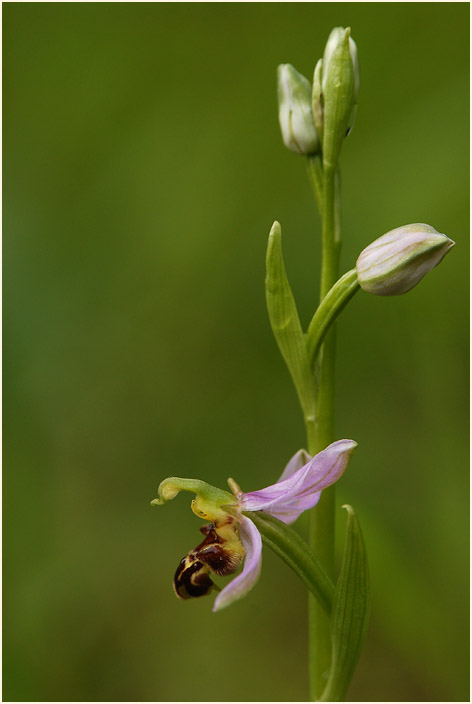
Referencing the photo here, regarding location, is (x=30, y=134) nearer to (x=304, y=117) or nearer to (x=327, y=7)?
(x=327, y=7)

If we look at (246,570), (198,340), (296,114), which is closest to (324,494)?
(246,570)

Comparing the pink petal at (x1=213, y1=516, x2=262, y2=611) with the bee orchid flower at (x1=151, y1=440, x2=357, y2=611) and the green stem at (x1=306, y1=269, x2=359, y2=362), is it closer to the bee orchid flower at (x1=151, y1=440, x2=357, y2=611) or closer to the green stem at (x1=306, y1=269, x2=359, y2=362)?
the bee orchid flower at (x1=151, y1=440, x2=357, y2=611)

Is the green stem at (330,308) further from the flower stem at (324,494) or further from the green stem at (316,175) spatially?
the green stem at (316,175)

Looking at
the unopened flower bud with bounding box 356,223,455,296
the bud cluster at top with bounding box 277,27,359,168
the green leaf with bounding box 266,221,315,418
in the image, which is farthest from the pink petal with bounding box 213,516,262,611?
the bud cluster at top with bounding box 277,27,359,168

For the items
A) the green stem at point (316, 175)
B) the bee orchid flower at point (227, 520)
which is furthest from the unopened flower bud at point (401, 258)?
the bee orchid flower at point (227, 520)

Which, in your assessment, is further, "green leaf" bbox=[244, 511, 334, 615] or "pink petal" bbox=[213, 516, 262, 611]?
"green leaf" bbox=[244, 511, 334, 615]

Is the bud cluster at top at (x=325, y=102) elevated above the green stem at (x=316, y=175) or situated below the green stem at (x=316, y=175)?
above

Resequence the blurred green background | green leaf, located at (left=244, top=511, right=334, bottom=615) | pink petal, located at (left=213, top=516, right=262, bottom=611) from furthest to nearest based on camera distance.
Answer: the blurred green background
green leaf, located at (left=244, top=511, right=334, bottom=615)
pink petal, located at (left=213, top=516, right=262, bottom=611)

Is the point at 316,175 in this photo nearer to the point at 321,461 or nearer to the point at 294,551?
the point at 321,461
